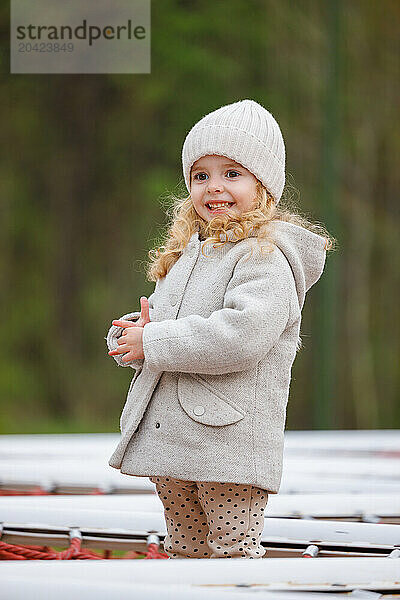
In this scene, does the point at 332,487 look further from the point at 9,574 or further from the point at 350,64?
the point at 350,64

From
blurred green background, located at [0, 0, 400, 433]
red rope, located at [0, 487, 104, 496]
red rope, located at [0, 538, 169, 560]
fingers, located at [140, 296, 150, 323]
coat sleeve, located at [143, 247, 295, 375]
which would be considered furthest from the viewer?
blurred green background, located at [0, 0, 400, 433]

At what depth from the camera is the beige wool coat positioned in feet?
4.91

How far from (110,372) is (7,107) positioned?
207 cm

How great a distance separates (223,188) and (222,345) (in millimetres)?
280

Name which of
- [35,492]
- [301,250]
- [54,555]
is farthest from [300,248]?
[35,492]

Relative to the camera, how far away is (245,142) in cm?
162

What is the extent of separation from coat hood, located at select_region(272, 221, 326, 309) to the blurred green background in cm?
453

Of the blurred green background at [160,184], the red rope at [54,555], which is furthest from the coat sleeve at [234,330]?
the blurred green background at [160,184]

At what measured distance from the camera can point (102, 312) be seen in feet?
25.6

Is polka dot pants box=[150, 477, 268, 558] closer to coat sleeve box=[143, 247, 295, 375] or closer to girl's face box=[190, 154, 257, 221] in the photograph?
coat sleeve box=[143, 247, 295, 375]

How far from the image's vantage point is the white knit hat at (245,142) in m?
1.61

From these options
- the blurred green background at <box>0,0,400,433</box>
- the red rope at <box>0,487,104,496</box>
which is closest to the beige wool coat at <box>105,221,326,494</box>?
the red rope at <box>0,487,104,496</box>

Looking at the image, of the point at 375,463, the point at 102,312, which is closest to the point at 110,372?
the point at 102,312

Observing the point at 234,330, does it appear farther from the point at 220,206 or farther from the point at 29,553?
the point at 29,553
